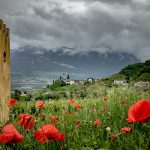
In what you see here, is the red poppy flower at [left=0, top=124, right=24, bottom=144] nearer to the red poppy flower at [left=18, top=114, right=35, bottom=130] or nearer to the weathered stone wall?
the red poppy flower at [left=18, top=114, right=35, bottom=130]

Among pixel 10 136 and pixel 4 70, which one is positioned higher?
pixel 4 70

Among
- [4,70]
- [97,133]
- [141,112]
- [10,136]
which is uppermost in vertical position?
[4,70]

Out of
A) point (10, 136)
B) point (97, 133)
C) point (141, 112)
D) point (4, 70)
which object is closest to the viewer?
point (141, 112)

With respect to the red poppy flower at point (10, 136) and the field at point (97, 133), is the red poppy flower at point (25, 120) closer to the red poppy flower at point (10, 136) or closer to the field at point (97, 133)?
the field at point (97, 133)

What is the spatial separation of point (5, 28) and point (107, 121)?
511cm

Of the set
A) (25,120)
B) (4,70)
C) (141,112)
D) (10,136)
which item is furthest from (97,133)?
(4,70)

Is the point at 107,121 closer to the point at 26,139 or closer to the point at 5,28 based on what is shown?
the point at 26,139

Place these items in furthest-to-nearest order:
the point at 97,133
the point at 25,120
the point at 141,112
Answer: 1. the point at 97,133
2. the point at 25,120
3. the point at 141,112

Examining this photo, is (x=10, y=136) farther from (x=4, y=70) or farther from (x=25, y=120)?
(x=4, y=70)

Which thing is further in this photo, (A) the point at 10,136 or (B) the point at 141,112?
(A) the point at 10,136

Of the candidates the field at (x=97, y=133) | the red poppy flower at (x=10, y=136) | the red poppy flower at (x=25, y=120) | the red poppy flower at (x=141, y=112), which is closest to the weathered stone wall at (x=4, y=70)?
the field at (x=97, y=133)

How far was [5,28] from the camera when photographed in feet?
34.4

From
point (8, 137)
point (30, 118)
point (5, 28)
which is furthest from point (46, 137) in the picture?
point (5, 28)

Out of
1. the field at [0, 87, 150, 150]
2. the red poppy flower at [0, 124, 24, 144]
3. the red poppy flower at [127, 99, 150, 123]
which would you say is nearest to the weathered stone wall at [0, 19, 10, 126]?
the field at [0, 87, 150, 150]
